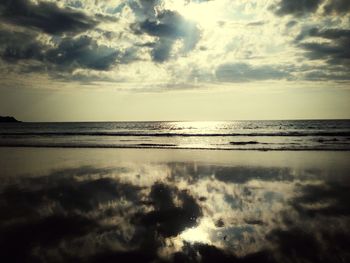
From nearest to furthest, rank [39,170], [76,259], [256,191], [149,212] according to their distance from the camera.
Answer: [76,259] < [149,212] < [256,191] < [39,170]

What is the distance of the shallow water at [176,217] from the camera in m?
6.30

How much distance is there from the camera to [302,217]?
8.60 metres

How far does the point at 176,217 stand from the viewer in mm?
8648

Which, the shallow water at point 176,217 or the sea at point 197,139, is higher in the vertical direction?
the shallow water at point 176,217

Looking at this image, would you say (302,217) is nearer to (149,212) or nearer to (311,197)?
(311,197)

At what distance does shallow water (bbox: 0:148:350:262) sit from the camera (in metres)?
6.30

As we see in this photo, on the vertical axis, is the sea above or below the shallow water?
below

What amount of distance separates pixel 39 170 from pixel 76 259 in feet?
42.5

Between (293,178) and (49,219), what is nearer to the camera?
(49,219)

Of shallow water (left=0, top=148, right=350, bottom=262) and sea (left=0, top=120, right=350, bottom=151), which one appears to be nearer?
shallow water (left=0, top=148, right=350, bottom=262)

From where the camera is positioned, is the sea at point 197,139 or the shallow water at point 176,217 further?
the sea at point 197,139

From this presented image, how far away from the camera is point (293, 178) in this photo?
14.7m

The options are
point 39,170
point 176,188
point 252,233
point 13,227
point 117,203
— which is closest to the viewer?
point 252,233

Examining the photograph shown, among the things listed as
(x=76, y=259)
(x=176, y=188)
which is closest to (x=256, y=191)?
(x=176, y=188)
